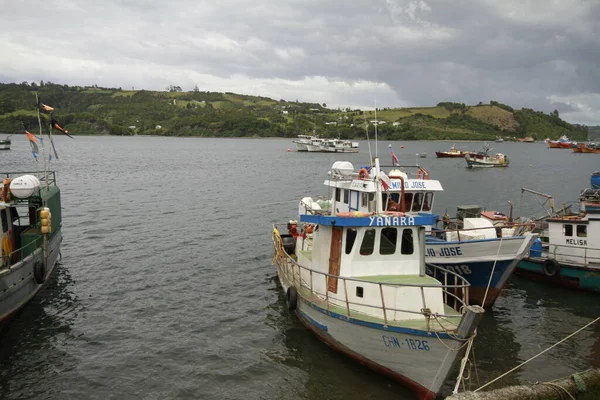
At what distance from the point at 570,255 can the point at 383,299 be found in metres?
14.9

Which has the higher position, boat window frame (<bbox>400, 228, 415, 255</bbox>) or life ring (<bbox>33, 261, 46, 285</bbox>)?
boat window frame (<bbox>400, 228, 415, 255</bbox>)

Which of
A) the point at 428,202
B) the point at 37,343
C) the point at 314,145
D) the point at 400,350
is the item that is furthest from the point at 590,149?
the point at 37,343

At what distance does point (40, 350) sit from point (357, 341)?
445 inches

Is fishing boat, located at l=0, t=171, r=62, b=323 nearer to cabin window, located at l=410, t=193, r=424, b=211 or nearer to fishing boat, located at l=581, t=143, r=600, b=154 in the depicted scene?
cabin window, located at l=410, t=193, r=424, b=211

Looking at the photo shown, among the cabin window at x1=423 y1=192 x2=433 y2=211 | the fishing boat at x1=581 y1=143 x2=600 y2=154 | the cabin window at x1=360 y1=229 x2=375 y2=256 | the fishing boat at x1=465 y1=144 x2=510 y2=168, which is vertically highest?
the fishing boat at x1=581 y1=143 x2=600 y2=154

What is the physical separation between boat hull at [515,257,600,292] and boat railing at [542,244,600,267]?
341 mm

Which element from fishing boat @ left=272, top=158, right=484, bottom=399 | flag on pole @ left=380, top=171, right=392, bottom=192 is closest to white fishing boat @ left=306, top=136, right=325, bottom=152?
flag on pole @ left=380, top=171, right=392, bottom=192

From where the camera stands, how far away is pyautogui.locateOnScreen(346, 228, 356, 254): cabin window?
52.5 ft

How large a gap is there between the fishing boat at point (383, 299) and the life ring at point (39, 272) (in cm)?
1078

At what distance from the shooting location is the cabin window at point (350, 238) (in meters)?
16.0

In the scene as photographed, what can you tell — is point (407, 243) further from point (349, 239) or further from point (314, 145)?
point (314, 145)

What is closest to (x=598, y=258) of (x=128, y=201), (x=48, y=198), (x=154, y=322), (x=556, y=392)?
(x=556, y=392)

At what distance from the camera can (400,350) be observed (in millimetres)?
13398

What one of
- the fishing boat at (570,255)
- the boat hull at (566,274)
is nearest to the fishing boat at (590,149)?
the fishing boat at (570,255)
